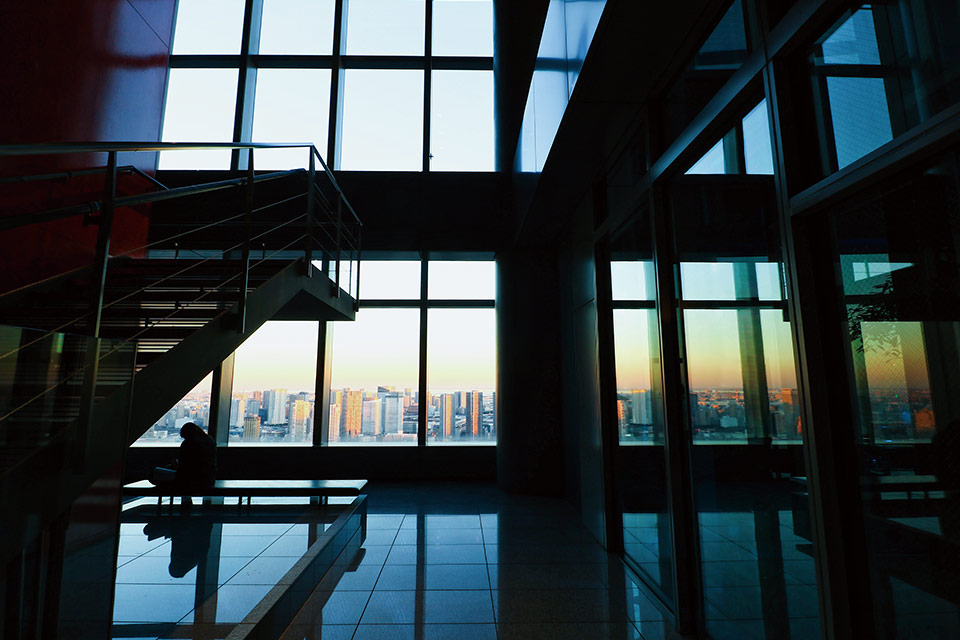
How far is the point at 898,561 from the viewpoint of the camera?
144 cm

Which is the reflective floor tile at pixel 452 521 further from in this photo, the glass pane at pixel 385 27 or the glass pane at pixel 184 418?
the glass pane at pixel 385 27

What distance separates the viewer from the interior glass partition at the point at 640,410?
10.6 feet

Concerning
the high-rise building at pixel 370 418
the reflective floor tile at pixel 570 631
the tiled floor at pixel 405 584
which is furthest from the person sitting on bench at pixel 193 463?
the reflective floor tile at pixel 570 631

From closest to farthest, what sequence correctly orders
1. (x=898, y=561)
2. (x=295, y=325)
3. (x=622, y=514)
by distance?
(x=898, y=561), (x=622, y=514), (x=295, y=325)

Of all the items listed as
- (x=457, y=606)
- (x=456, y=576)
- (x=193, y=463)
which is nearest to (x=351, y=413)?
(x=193, y=463)

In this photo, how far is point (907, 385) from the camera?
4.53 feet

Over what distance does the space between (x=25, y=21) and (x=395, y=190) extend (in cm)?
384

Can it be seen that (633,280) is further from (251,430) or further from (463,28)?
(463,28)

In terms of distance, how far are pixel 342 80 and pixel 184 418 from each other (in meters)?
6.07

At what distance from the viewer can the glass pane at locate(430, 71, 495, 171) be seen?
817cm

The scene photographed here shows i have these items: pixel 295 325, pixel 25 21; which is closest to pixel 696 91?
pixel 25 21

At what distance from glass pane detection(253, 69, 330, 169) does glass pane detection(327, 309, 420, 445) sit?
295 centimetres

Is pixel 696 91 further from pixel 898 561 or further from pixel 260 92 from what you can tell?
pixel 260 92

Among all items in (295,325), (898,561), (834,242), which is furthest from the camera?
(295,325)
